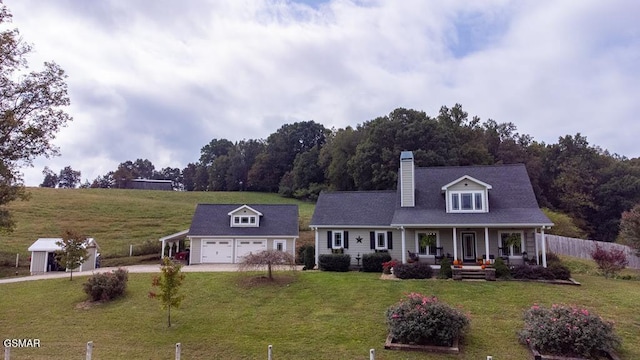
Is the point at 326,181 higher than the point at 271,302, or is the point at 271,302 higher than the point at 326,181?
the point at 326,181

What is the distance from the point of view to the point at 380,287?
18359mm

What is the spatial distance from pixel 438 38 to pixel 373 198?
12334mm

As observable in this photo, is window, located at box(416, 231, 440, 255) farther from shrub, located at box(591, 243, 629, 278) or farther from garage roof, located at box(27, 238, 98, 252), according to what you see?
garage roof, located at box(27, 238, 98, 252)

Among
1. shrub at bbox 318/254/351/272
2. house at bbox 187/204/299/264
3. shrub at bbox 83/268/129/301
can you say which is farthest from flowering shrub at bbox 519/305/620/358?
house at bbox 187/204/299/264

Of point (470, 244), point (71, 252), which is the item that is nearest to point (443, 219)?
point (470, 244)

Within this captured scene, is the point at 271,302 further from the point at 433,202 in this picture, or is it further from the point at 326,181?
the point at 326,181

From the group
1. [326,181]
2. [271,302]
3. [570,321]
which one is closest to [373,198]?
[271,302]

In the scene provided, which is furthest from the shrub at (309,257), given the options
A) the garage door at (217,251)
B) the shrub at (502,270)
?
the shrub at (502,270)

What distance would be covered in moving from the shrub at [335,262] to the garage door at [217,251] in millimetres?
9345

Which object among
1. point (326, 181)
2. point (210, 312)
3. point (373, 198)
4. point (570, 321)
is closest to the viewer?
point (570, 321)

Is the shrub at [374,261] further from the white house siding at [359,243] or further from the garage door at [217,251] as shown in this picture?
the garage door at [217,251]

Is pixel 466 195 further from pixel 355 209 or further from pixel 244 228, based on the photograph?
pixel 244 228

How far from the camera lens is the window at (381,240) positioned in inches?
1005

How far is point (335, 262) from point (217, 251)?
35.9 feet
